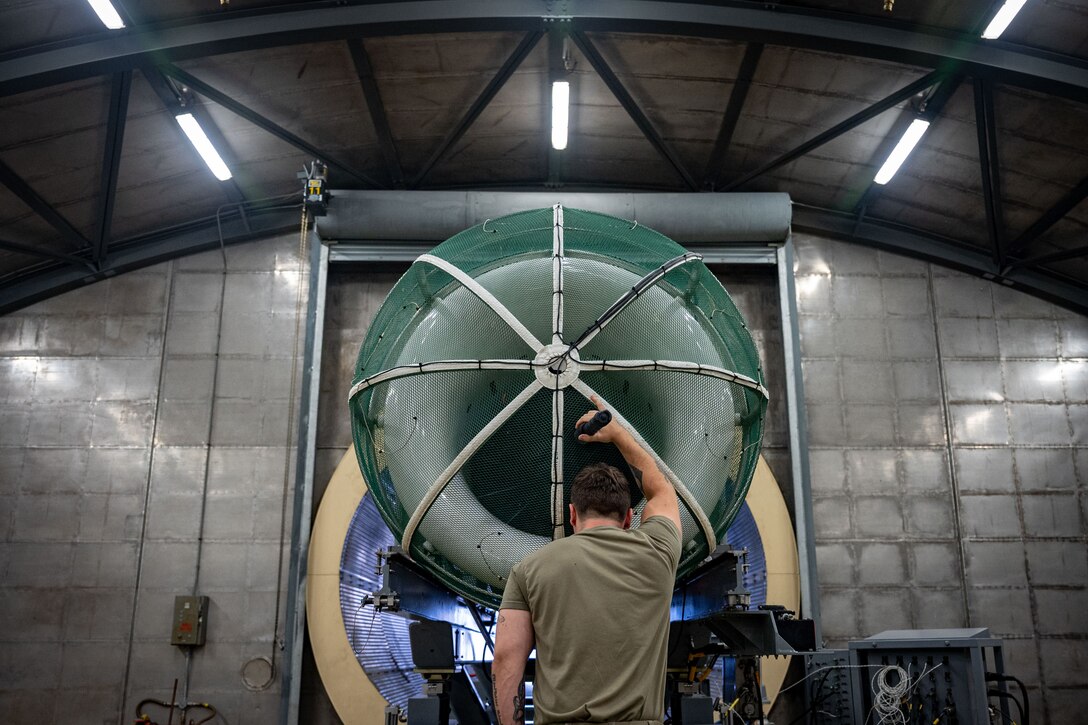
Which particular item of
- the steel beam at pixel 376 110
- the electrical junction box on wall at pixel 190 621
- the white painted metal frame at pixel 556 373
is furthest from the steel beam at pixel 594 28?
the electrical junction box on wall at pixel 190 621

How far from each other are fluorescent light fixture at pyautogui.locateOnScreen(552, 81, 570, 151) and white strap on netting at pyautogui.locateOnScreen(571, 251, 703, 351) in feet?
15.5

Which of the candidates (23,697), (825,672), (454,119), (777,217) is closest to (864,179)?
(777,217)

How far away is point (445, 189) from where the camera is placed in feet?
32.7

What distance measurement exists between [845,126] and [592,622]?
7436mm

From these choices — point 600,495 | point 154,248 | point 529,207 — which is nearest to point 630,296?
point 600,495

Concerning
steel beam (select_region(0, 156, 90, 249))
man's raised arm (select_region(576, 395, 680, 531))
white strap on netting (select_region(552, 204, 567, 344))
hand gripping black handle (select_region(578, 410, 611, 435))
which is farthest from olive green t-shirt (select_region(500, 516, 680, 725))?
steel beam (select_region(0, 156, 90, 249))

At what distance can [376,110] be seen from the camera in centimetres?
863

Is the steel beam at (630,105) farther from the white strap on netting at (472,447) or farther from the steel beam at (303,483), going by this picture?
the white strap on netting at (472,447)

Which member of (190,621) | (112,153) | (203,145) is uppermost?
(203,145)

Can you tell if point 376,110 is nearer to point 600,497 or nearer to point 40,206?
point 40,206

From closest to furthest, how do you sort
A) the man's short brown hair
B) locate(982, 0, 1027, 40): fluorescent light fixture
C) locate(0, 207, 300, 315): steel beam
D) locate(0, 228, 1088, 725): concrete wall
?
the man's short brown hair, locate(982, 0, 1027, 40): fluorescent light fixture, locate(0, 228, 1088, 725): concrete wall, locate(0, 207, 300, 315): steel beam

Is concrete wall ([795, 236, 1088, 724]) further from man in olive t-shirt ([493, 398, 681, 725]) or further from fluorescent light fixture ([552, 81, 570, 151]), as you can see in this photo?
man in olive t-shirt ([493, 398, 681, 725])

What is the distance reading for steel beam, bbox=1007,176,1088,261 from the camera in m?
8.67

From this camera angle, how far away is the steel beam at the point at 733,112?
7980mm
